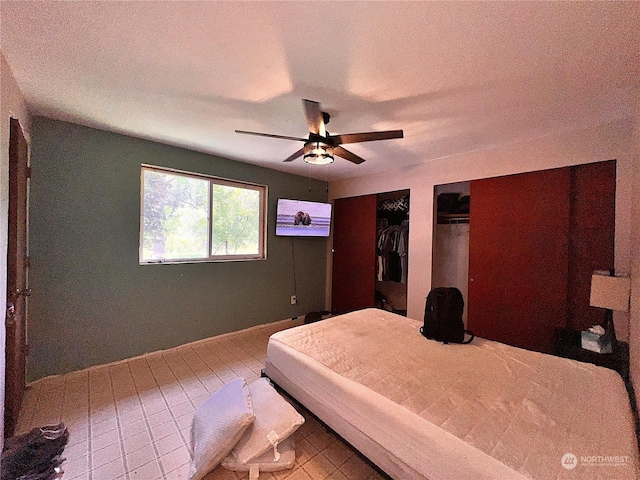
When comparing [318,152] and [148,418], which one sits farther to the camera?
[318,152]

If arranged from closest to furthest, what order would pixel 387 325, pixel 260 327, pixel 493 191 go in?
pixel 387 325 < pixel 493 191 < pixel 260 327

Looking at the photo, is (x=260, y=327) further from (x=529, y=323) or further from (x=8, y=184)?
(x=529, y=323)

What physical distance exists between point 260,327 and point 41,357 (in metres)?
2.16

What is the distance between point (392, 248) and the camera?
376 cm

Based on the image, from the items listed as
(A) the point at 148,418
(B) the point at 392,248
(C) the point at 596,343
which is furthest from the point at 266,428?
(B) the point at 392,248

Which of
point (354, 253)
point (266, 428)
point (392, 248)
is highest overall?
point (392, 248)

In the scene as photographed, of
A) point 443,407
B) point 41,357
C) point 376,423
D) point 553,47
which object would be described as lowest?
point 41,357

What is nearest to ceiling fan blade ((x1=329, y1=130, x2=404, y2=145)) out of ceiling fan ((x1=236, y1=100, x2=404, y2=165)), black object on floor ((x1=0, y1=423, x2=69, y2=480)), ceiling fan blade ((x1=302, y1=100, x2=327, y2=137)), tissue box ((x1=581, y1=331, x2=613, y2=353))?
ceiling fan ((x1=236, y1=100, x2=404, y2=165))

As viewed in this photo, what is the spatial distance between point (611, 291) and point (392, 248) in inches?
89.1

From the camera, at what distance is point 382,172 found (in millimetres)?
3727

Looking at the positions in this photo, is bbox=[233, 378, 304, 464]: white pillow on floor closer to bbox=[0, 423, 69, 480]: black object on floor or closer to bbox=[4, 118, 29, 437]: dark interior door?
bbox=[0, 423, 69, 480]: black object on floor

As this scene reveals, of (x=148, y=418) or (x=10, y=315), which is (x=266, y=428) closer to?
(x=148, y=418)

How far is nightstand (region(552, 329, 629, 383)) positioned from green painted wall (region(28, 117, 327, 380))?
11.4ft

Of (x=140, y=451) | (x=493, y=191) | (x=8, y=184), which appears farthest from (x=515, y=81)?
(x=140, y=451)
